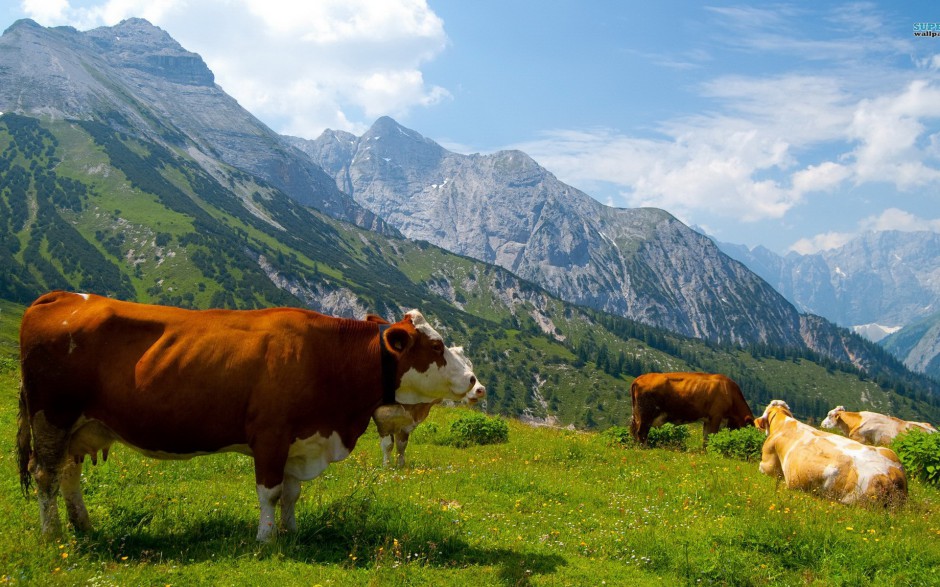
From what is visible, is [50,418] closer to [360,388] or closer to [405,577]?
[360,388]

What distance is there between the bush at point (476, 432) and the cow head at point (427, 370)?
12610mm

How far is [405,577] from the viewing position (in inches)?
313

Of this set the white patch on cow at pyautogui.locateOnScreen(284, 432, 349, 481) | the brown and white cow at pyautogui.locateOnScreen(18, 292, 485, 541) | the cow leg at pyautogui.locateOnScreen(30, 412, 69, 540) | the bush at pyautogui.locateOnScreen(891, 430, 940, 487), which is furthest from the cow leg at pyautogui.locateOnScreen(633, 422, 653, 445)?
the cow leg at pyautogui.locateOnScreen(30, 412, 69, 540)

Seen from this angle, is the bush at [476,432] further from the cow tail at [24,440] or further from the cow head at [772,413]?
the cow tail at [24,440]

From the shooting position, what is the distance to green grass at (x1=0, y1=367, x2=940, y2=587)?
8023 millimetres

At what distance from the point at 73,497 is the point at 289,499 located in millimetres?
3090

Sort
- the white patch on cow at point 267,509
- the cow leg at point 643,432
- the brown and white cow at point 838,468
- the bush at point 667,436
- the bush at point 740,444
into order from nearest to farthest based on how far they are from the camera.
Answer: the white patch on cow at point 267,509, the brown and white cow at point 838,468, the bush at point 740,444, the bush at point 667,436, the cow leg at point 643,432

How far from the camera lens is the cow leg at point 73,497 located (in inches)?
351

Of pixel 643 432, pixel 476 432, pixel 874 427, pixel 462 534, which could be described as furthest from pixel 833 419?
pixel 462 534

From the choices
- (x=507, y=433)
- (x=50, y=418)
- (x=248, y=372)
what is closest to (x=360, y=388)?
(x=248, y=372)

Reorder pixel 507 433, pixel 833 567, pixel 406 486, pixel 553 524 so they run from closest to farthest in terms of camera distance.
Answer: pixel 833 567 → pixel 553 524 → pixel 406 486 → pixel 507 433

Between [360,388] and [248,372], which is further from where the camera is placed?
[360,388]

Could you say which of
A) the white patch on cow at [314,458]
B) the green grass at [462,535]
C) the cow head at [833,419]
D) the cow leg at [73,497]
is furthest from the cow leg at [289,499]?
the cow head at [833,419]

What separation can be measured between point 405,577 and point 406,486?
201 inches
